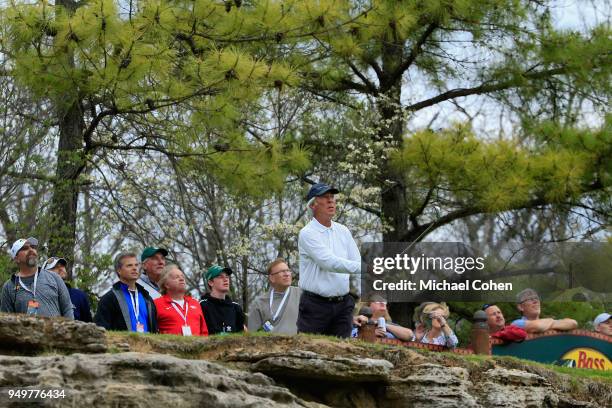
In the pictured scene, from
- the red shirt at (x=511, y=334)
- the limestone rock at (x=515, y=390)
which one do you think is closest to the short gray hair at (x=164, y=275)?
the limestone rock at (x=515, y=390)

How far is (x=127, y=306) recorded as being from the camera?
383 inches

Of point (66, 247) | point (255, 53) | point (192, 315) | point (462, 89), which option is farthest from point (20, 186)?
point (462, 89)

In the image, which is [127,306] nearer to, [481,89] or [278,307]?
[278,307]

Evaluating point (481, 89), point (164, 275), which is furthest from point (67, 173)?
point (481, 89)

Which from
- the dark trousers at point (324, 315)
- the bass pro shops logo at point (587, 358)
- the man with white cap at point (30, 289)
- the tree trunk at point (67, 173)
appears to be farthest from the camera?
the tree trunk at point (67, 173)

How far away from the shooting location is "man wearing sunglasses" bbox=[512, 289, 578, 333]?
11.2 m

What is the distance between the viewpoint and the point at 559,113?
1923cm

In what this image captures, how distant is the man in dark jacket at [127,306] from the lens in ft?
31.8

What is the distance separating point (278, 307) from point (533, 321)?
2.33m

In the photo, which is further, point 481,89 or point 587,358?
point 481,89

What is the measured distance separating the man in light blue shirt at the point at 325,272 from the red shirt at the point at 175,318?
81 centimetres

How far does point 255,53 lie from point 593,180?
17.1 ft

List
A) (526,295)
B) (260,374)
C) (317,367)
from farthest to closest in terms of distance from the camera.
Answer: (526,295)
(317,367)
(260,374)

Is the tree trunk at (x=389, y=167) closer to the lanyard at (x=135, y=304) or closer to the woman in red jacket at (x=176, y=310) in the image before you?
the woman in red jacket at (x=176, y=310)
